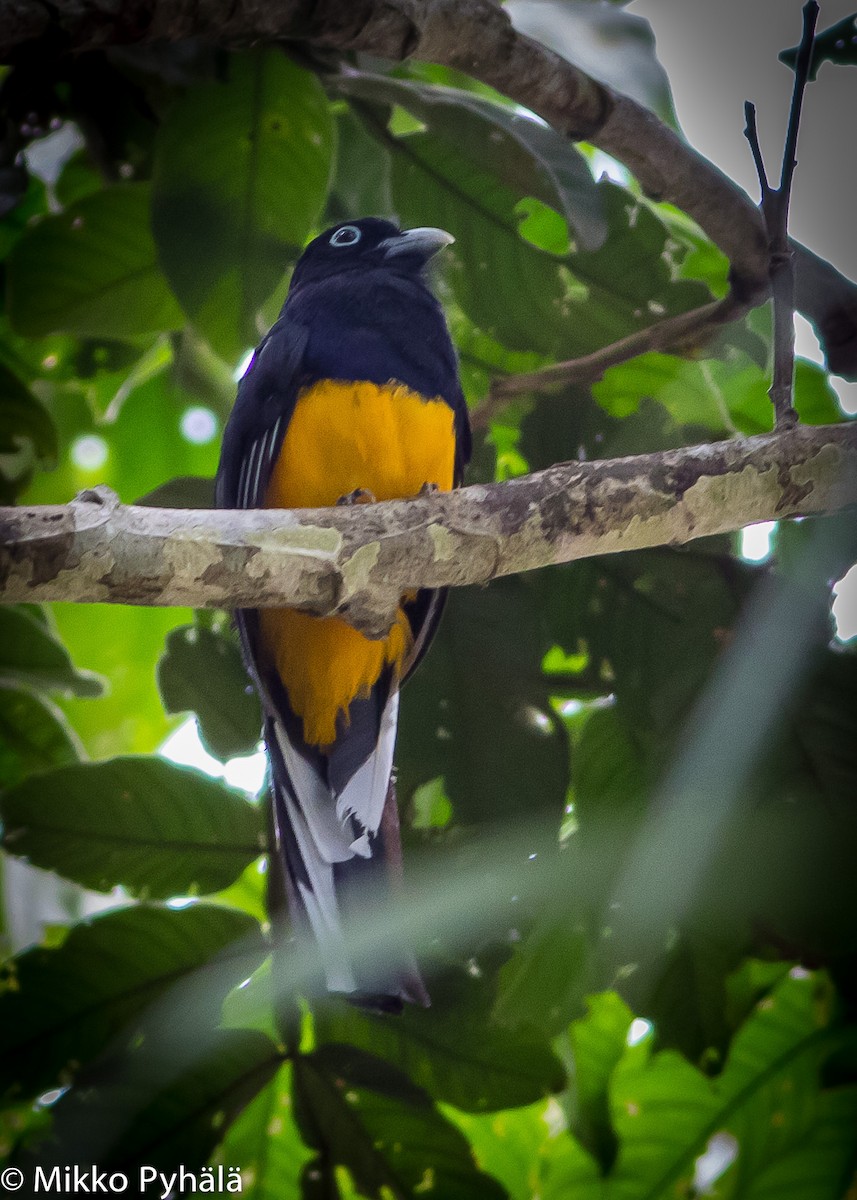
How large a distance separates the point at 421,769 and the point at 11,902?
109 centimetres

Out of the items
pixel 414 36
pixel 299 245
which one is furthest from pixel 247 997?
pixel 414 36

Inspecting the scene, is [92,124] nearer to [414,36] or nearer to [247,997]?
[414,36]

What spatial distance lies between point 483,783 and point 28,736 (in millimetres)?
987

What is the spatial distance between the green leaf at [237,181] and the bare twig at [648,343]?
0.56 metres

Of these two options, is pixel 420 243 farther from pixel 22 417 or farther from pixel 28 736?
pixel 28 736

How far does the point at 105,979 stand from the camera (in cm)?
203

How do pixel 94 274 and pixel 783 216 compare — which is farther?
pixel 94 274

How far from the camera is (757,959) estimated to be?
2.26m

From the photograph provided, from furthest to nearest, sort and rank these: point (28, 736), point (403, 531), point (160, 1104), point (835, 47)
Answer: point (28, 736) < point (835, 47) < point (160, 1104) < point (403, 531)

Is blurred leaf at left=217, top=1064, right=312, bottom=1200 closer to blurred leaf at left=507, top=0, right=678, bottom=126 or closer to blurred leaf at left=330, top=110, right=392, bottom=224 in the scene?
blurred leaf at left=330, top=110, right=392, bottom=224

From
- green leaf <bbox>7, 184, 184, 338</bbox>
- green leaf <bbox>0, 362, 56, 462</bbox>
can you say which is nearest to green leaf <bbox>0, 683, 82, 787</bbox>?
green leaf <bbox>0, 362, 56, 462</bbox>

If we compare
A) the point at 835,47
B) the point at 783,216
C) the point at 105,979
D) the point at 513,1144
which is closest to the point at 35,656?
the point at 105,979

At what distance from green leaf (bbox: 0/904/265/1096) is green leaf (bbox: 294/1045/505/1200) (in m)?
0.24

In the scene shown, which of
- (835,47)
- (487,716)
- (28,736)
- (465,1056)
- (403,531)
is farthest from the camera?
(28,736)
